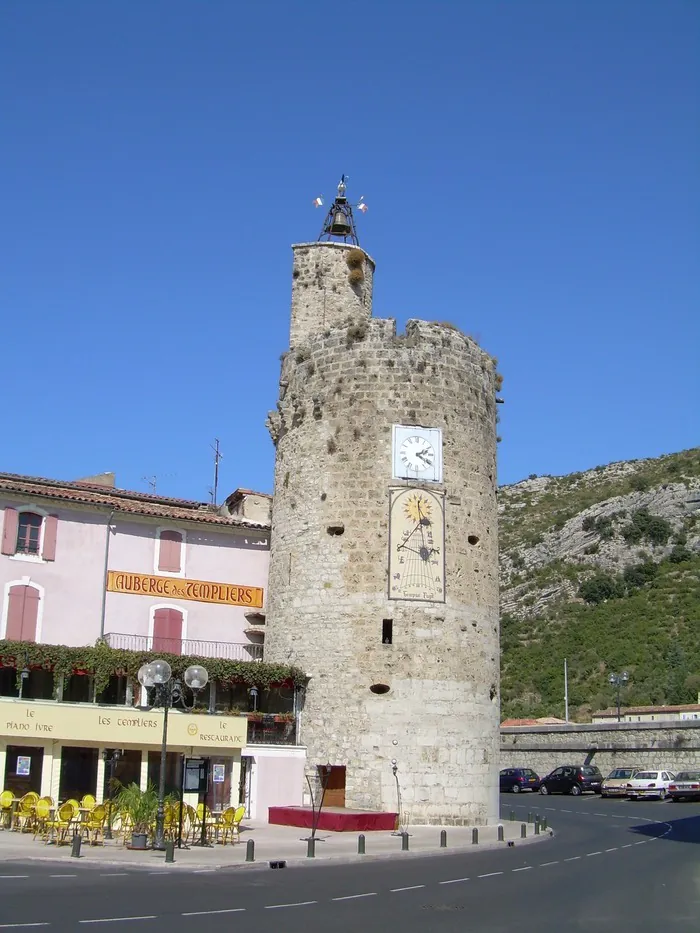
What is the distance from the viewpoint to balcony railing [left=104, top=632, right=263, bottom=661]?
31.1 metres

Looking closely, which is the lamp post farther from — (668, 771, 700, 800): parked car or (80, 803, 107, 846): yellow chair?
(668, 771, 700, 800): parked car

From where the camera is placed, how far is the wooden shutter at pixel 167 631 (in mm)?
32094

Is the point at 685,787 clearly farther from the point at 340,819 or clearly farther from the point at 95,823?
the point at 95,823

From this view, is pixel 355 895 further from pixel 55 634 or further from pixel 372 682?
pixel 55 634

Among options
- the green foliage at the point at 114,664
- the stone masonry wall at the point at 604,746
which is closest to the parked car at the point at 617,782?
the stone masonry wall at the point at 604,746

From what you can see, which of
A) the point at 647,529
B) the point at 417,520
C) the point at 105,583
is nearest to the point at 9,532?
the point at 105,583

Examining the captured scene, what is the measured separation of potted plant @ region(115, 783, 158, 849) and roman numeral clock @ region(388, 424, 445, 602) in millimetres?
10746

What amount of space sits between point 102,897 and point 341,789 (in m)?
16.2

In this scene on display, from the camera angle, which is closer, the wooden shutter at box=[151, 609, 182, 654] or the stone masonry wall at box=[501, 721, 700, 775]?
the wooden shutter at box=[151, 609, 182, 654]

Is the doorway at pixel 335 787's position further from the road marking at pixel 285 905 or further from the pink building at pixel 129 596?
the road marking at pixel 285 905

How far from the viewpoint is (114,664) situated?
28.0m

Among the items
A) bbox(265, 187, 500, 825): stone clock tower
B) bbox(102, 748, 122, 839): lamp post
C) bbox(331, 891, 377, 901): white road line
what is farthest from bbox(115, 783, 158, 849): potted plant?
bbox(265, 187, 500, 825): stone clock tower

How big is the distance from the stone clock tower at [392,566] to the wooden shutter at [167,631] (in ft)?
9.36

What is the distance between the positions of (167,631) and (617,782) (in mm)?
Answer: 20547
